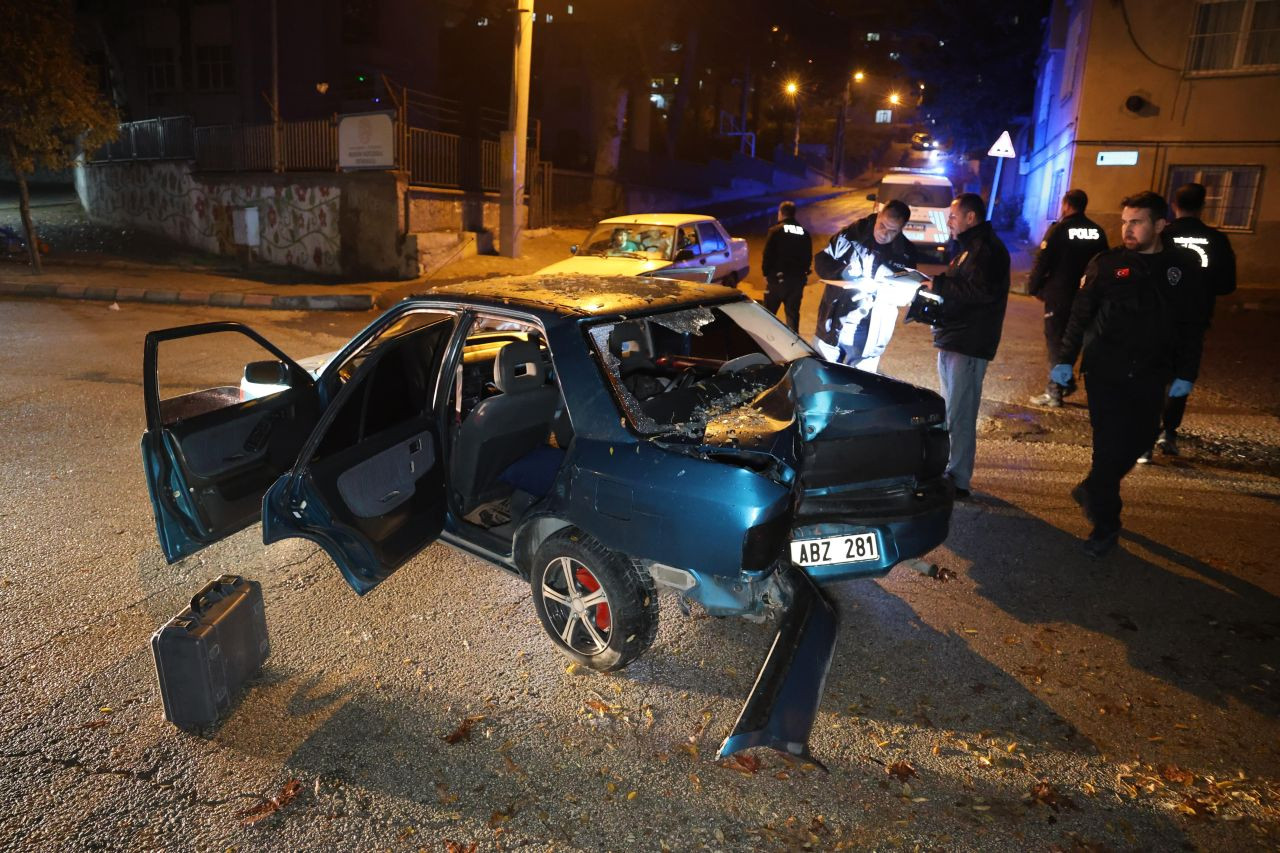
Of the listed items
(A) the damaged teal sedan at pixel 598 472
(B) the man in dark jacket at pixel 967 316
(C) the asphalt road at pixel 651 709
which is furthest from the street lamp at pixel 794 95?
(A) the damaged teal sedan at pixel 598 472

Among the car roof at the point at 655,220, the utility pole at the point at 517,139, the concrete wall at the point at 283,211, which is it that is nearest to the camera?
the car roof at the point at 655,220

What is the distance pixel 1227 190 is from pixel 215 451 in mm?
18579

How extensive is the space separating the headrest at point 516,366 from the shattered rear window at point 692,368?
0.41 meters

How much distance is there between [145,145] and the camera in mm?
20688

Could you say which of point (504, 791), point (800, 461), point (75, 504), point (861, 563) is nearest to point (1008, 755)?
point (861, 563)

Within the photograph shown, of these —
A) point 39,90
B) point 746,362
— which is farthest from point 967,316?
point 39,90

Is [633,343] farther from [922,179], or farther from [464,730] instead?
[922,179]

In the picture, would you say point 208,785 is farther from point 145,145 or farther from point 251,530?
point 145,145

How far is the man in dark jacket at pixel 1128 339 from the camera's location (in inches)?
171

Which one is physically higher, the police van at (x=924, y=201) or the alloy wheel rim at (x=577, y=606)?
the police van at (x=924, y=201)

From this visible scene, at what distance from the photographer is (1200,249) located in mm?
6094

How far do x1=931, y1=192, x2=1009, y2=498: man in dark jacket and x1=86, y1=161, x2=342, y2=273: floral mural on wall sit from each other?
14.2 meters

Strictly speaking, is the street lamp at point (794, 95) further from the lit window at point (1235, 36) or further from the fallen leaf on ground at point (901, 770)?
the fallen leaf on ground at point (901, 770)

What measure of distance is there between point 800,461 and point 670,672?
1052 mm
